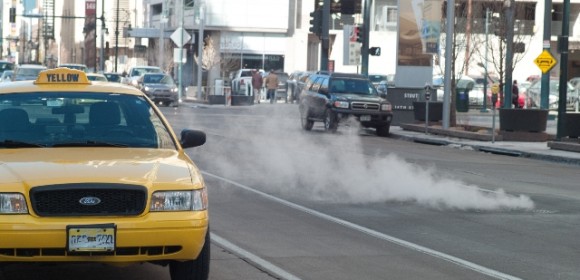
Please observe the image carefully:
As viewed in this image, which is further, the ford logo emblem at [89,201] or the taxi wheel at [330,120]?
the taxi wheel at [330,120]

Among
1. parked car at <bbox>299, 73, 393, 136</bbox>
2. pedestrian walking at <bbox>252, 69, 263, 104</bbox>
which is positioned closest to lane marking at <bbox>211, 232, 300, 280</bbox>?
parked car at <bbox>299, 73, 393, 136</bbox>

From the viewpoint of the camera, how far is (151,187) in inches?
314

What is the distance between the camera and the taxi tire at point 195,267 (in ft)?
27.3

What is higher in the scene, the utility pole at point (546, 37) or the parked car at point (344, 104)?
the utility pole at point (546, 37)

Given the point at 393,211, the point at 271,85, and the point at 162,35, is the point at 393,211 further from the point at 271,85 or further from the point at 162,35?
the point at 162,35

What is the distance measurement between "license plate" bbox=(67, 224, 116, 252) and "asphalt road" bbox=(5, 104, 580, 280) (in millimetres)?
1752

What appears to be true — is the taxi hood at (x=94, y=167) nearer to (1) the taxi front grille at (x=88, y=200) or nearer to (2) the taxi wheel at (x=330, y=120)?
(1) the taxi front grille at (x=88, y=200)

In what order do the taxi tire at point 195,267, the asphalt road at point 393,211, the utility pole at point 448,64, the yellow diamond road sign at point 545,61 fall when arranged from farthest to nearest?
the utility pole at point 448,64, the yellow diamond road sign at point 545,61, the asphalt road at point 393,211, the taxi tire at point 195,267

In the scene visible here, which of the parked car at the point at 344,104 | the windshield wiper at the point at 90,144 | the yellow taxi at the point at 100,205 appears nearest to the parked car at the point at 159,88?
the parked car at the point at 344,104

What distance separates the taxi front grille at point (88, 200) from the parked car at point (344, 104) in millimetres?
28355

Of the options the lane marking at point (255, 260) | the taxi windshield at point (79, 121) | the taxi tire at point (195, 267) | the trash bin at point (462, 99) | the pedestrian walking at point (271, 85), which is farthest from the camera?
the pedestrian walking at point (271, 85)

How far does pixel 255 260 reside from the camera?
410 inches

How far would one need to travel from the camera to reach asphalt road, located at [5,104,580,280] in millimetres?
10117

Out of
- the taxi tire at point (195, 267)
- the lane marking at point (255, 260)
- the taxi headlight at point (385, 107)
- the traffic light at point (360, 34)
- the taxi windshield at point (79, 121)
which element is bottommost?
the lane marking at point (255, 260)
